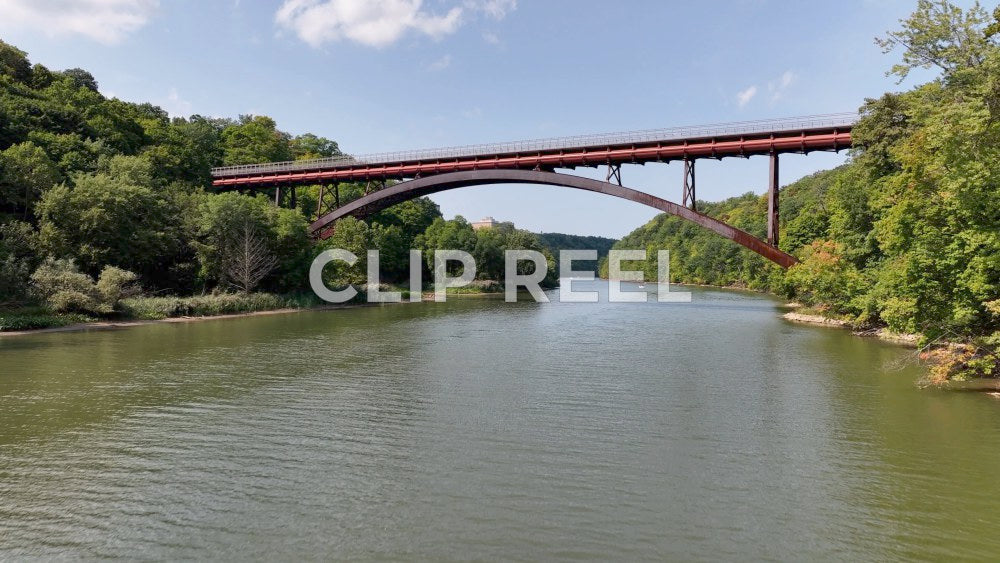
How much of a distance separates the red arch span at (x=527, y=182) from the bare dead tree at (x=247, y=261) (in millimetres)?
8329

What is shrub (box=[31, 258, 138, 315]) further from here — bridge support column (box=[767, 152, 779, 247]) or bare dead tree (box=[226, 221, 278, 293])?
bridge support column (box=[767, 152, 779, 247])

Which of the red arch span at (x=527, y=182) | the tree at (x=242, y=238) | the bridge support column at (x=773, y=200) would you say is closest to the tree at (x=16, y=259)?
the tree at (x=242, y=238)

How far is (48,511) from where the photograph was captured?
6383mm

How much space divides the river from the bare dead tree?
52.9 feet

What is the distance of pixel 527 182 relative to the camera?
35.2 m

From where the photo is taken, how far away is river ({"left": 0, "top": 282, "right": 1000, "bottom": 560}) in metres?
5.82

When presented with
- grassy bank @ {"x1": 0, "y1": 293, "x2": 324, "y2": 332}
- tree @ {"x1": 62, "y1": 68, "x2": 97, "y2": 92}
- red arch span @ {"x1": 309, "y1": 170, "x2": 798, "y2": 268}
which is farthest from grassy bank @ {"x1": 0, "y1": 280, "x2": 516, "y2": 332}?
tree @ {"x1": 62, "y1": 68, "x2": 97, "y2": 92}

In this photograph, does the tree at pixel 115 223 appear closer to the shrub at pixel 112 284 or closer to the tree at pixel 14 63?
the shrub at pixel 112 284

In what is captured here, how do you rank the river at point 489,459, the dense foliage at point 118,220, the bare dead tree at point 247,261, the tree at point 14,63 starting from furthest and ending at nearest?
the tree at point 14,63
the bare dead tree at point 247,261
the dense foliage at point 118,220
the river at point 489,459

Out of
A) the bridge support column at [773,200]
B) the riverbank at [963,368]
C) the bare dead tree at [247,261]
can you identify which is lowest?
the riverbank at [963,368]

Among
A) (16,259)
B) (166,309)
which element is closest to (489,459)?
(166,309)

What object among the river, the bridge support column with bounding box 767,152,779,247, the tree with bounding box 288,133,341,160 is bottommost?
the river

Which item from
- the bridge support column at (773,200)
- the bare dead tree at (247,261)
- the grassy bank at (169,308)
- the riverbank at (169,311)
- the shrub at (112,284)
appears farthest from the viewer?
the bare dead tree at (247,261)

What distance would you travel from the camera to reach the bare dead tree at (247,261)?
32562 mm
